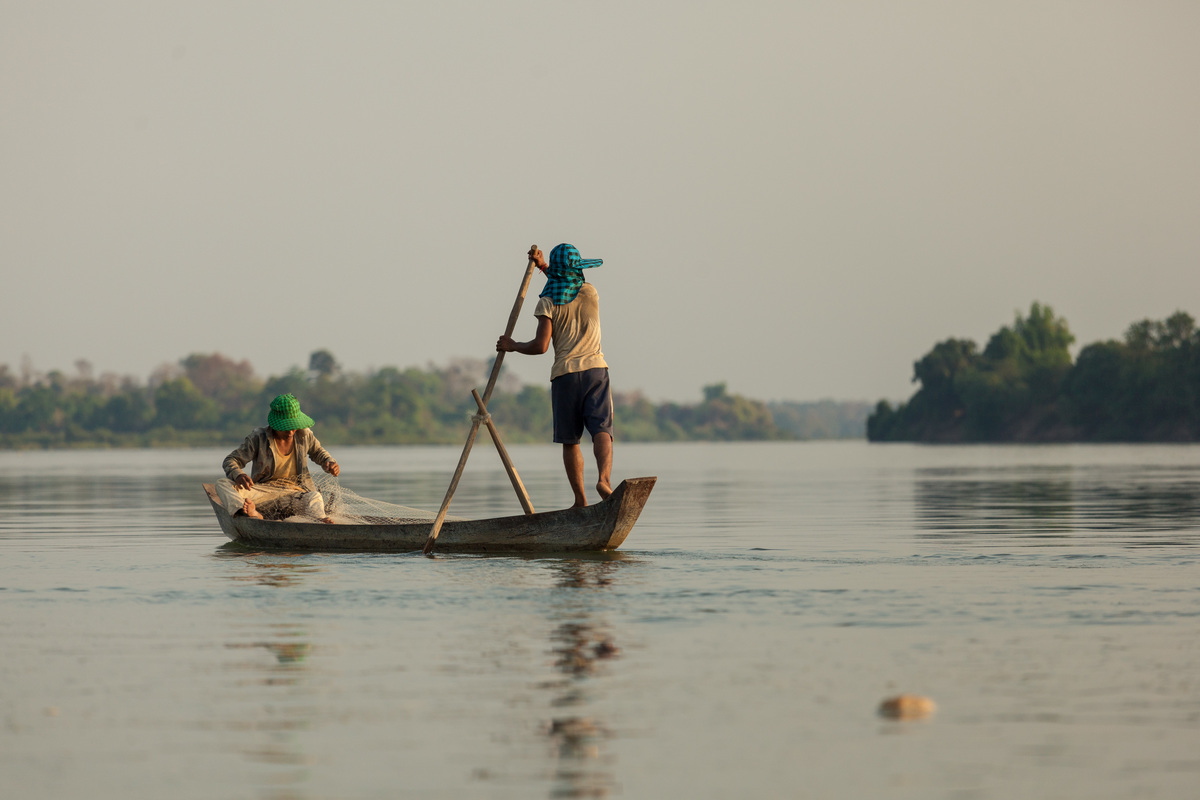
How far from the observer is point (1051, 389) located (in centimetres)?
11638

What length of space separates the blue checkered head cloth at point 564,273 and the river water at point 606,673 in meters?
2.34

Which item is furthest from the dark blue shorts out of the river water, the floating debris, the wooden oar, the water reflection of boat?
the floating debris

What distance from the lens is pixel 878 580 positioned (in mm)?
9773

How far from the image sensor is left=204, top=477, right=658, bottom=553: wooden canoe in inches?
456

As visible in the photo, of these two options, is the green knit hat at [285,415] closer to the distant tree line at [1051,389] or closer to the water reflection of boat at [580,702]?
the water reflection of boat at [580,702]

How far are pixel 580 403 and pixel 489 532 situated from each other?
4.58ft

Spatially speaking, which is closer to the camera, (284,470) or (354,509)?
(284,470)

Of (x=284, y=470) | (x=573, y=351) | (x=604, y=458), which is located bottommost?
(x=284, y=470)

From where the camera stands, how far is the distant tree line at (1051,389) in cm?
9950

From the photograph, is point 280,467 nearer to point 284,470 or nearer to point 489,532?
point 284,470

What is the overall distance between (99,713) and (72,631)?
2.38 metres

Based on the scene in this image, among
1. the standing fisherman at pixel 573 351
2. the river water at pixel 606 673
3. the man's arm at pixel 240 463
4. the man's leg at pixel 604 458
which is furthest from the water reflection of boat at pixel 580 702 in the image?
the man's arm at pixel 240 463

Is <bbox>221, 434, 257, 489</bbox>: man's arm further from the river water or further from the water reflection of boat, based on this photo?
the water reflection of boat

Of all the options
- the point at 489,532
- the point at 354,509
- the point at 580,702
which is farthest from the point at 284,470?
the point at 580,702
